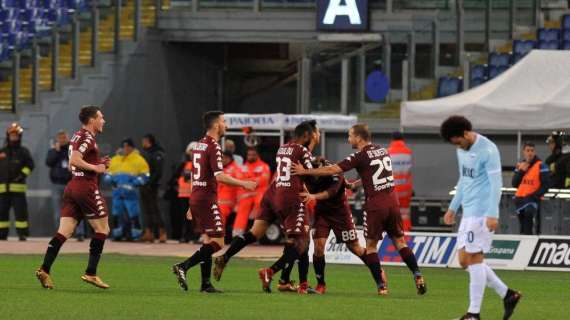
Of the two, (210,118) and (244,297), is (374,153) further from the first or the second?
(244,297)

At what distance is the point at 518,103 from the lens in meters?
26.8

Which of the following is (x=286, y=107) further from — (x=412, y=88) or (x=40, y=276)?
(x=40, y=276)

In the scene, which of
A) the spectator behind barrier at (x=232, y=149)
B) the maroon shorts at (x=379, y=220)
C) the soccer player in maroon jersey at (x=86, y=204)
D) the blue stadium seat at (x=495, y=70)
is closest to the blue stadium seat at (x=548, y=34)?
the blue stadium seat at (x=495, y=70)

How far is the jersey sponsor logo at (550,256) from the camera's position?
24156mm

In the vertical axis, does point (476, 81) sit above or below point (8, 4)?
below

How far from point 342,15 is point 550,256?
44.6ft

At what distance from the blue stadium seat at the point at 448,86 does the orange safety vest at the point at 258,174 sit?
548 centimetres

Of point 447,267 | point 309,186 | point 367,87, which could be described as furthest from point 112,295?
point 367,87

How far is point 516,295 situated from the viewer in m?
14.4

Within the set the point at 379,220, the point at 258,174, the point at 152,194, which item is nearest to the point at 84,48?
the point at 152,194

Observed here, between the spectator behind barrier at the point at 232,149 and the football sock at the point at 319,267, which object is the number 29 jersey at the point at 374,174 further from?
the spectator behind barrier at the point at 232,149

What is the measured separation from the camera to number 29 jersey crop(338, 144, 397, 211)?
60.2ft

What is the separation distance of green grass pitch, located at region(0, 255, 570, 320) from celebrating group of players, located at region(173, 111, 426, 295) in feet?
1.17

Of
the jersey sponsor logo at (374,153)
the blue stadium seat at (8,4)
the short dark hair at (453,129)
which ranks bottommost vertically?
the jersey sponsor logo at (374,153)
